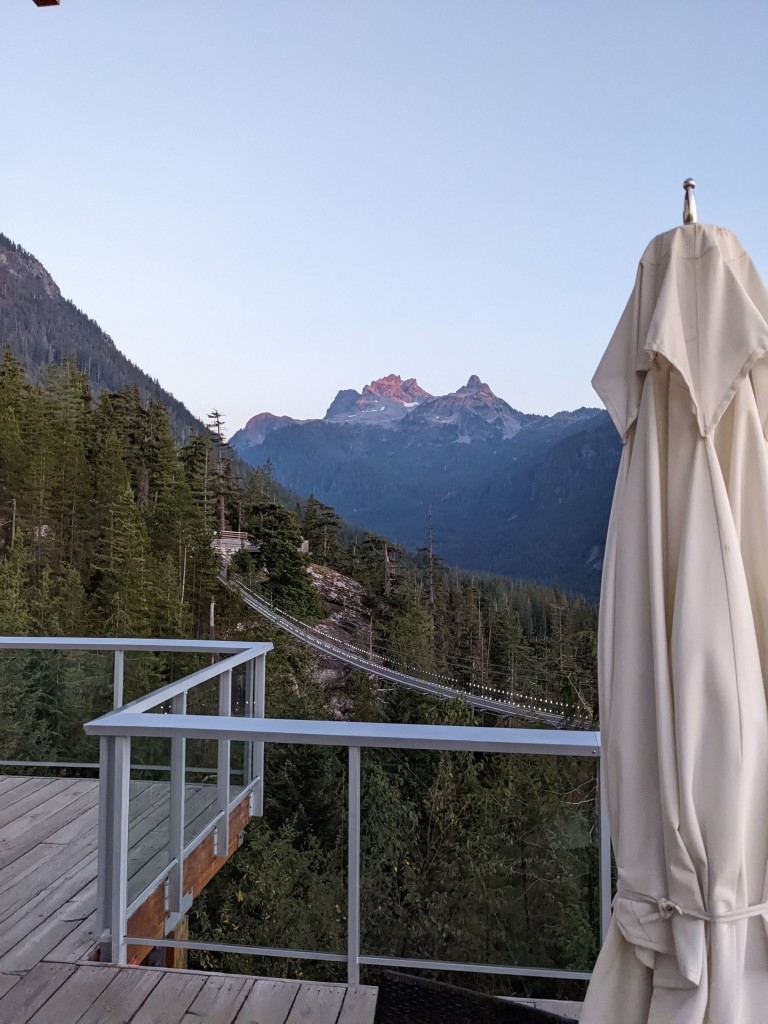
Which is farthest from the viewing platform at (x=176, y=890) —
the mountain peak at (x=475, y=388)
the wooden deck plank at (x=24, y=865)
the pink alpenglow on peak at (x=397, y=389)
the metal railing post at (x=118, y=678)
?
the mountain peak at (x=475, y=388)

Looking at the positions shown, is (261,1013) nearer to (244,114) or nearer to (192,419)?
(244,114)

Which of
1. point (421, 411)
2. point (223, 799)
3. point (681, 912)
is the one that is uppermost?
point (421, 411)

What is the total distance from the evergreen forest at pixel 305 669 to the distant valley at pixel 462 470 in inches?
59.7

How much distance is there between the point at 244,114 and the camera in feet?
51.3

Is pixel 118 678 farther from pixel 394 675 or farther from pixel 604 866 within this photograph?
pixel 394 675

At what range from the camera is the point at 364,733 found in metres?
2.20

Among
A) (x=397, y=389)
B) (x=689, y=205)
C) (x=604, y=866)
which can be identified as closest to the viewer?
(x=689, y=205)

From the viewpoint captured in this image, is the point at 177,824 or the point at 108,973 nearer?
the point at 108,973

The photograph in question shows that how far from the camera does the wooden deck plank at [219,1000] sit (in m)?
2.07

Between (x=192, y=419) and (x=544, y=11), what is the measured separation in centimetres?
1378

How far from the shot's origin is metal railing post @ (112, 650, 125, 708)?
3.94 metres

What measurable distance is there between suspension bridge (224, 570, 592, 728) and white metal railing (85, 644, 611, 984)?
1956cm

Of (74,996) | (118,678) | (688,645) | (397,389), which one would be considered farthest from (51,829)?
(397,389)

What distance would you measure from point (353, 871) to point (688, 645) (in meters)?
1.40
